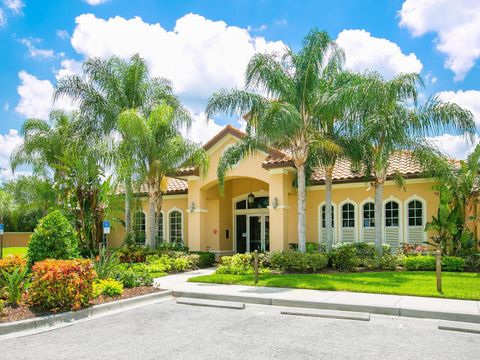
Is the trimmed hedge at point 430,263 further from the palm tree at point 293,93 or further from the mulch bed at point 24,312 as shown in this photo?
the mulch bed at point 24,312

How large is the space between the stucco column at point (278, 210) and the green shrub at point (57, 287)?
371 inches

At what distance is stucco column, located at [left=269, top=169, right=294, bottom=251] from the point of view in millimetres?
17094

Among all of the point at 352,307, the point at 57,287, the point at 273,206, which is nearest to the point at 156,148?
the point at 273,206

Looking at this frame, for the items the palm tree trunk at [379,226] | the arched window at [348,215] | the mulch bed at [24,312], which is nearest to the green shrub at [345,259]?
the palm tree trunk at [379,226]

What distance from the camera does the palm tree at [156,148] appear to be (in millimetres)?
16391

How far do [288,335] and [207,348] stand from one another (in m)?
1.49

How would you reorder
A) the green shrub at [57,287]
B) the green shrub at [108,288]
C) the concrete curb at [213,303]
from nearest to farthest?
1. the green shrub at [57,287]
2. the concrete curb at [213,303]
3. the green shrub at [108,288]

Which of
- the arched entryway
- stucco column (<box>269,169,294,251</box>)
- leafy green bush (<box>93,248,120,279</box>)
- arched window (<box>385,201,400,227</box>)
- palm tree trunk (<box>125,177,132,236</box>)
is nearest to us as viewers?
leafy green bush (<box>93,248,120,279</box>)

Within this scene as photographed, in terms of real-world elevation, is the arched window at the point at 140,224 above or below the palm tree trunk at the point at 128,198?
below

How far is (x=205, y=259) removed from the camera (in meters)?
18.1

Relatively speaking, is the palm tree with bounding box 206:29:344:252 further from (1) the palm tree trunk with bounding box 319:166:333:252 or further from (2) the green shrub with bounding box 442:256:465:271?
(2) the green shrub with bounding box 442:256:465:271

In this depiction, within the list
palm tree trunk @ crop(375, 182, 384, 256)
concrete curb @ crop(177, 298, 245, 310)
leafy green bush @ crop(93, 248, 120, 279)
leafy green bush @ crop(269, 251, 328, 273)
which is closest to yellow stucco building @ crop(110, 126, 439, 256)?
palm tree trunk @ crop(375, 182, 384, 256)

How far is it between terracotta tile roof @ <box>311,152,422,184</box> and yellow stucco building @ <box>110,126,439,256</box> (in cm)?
4

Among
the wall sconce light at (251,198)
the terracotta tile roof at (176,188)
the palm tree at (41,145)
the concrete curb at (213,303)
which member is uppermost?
the palm tree at (41,145)
